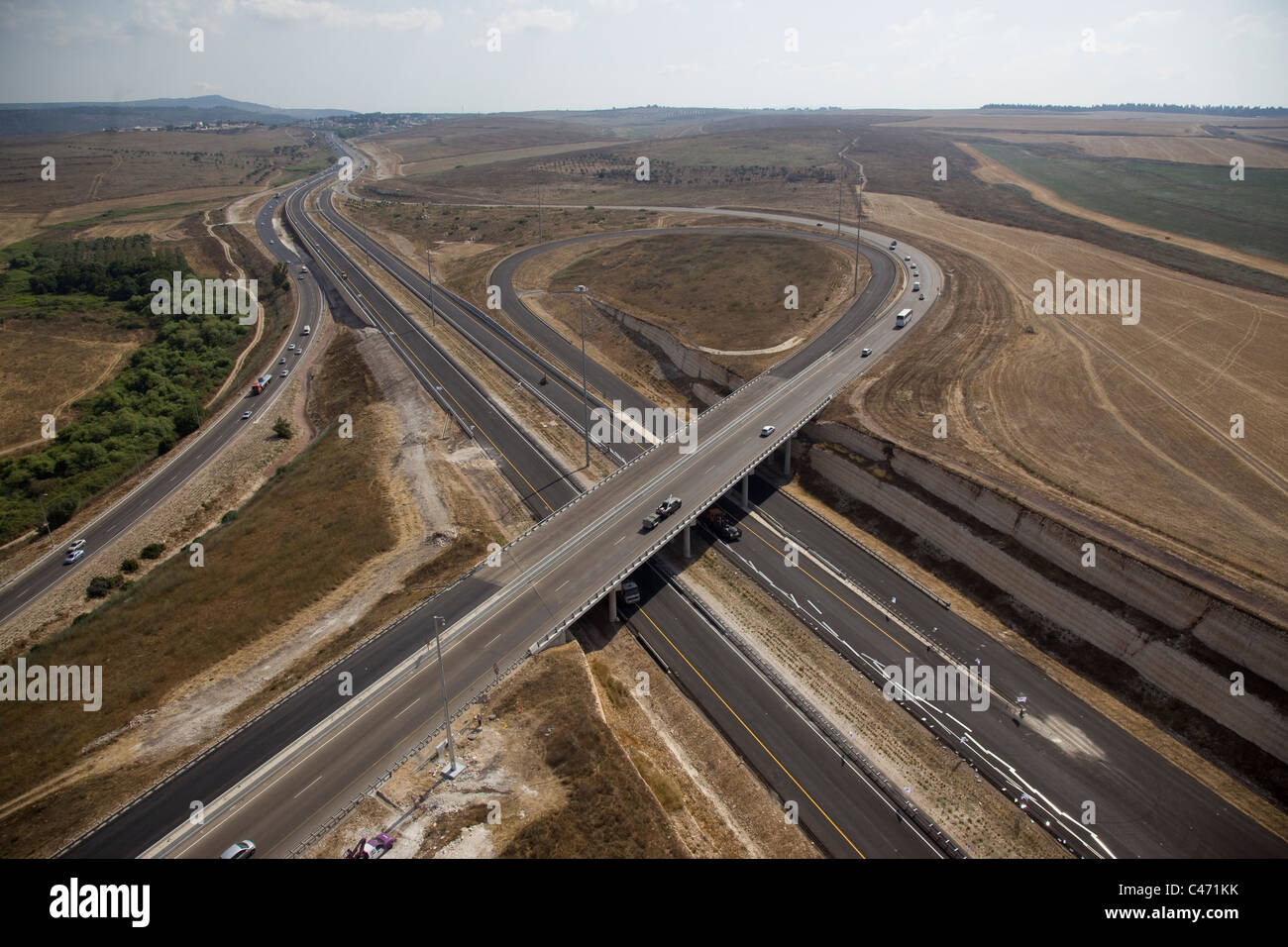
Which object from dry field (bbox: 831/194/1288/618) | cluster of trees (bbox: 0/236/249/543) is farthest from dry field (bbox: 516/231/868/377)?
cluster of trees (bbox: 0/236/249/543)

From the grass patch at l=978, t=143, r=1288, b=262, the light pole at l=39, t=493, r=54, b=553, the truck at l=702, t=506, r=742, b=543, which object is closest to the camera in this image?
the truck at l=702, t=506, r=742, b=543

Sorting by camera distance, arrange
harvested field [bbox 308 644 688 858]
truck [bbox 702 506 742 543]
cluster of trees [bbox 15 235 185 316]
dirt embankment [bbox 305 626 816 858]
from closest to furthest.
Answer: harvested field [bbox 308 644 688 858] < dirt embankment [bbox 305 626 816 858] < truck [bbox 702 506 742 543] < cluster of trees [bbox 15 235 185 316]

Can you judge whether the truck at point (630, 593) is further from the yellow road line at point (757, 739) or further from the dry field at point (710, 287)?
the dry field at point (710, 287)

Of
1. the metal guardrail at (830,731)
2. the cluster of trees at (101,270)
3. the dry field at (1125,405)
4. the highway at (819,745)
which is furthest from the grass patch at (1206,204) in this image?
the cluster of trees at (101,270)

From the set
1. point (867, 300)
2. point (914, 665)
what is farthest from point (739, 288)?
point (914, 665)

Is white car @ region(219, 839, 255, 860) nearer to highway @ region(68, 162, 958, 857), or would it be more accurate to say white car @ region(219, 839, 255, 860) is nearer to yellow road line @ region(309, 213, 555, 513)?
highway @ region(68, 162, 958, 857)

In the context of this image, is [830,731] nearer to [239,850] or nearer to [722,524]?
[722,524]

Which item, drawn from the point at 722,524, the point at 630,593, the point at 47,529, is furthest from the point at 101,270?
the point at 722,524

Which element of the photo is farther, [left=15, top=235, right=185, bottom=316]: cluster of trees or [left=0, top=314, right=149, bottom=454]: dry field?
[left=15, top=235, right=185, bottom=316]: cluster of trees

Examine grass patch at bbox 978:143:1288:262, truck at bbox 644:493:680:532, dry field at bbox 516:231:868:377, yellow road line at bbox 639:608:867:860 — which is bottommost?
yellow road line at bbox 639:608:867:860
